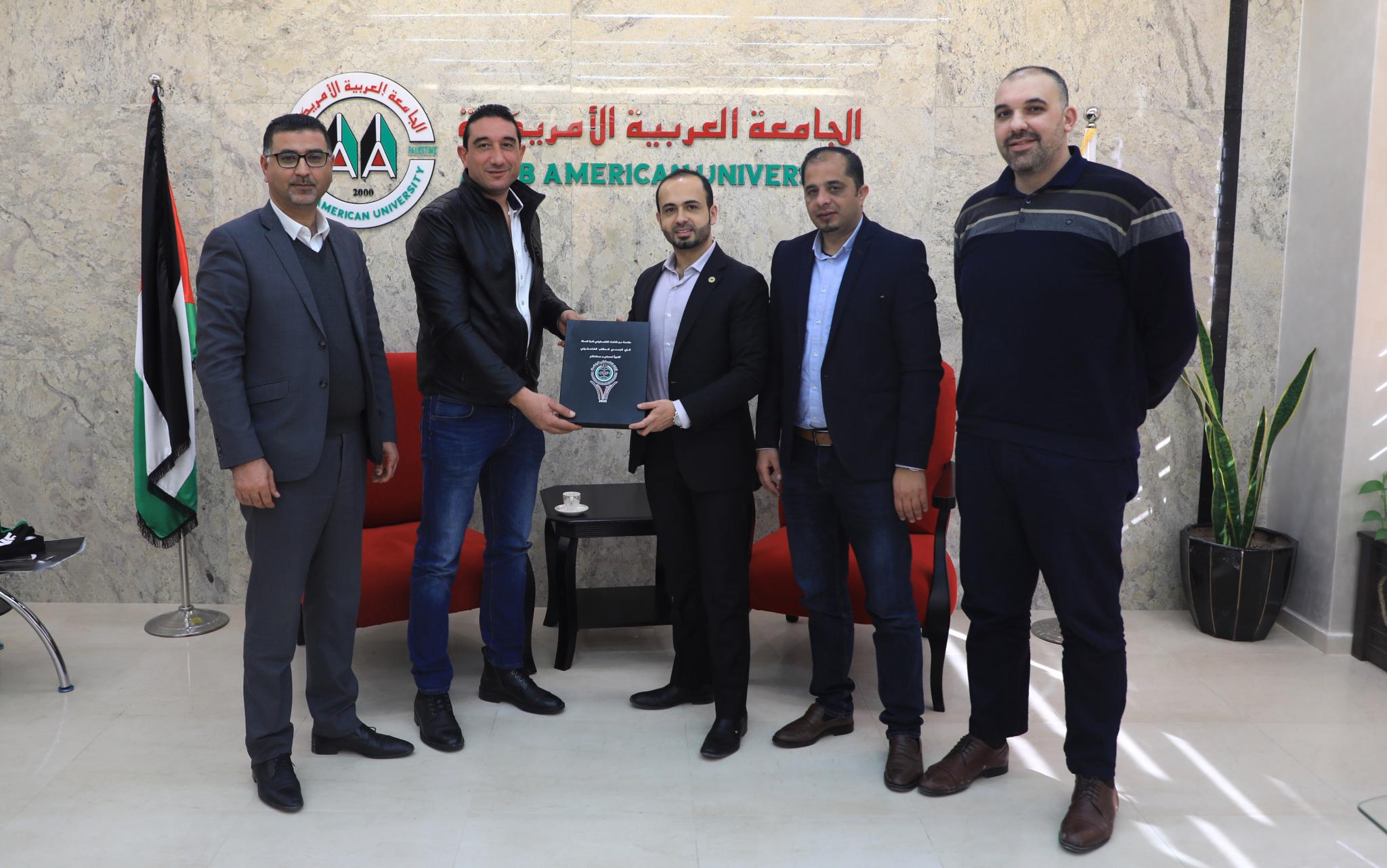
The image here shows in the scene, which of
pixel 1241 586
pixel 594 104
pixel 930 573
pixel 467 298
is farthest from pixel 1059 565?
pixel 594 104

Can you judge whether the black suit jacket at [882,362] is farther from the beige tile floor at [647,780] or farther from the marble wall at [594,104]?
the marble wall at [594,104]

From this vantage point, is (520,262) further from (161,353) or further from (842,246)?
(161,353)

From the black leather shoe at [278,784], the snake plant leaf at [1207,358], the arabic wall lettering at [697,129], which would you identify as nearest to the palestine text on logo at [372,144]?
the arabic wall lettering at [697,129]

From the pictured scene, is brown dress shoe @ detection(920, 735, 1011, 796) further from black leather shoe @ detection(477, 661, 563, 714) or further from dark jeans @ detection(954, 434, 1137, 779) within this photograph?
black leather shoe @ detection(477, 661, 563, 714)

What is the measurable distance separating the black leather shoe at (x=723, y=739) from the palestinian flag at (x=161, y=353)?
249 centimetres

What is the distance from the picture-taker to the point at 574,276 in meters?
4.59

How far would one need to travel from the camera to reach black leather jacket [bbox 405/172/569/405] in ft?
10.5

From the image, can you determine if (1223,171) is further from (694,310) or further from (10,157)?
(10,157)

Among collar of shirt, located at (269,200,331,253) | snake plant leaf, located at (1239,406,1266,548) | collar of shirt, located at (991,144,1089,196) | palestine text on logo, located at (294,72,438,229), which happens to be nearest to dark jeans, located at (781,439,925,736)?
collar of shirt, located at (991,144,1089,196)

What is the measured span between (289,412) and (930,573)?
215cm

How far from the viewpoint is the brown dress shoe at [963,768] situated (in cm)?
299

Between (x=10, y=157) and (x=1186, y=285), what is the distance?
4693 millimetres

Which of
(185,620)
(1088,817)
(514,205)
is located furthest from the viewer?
(185,620)

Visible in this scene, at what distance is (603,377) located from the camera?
128 inches
